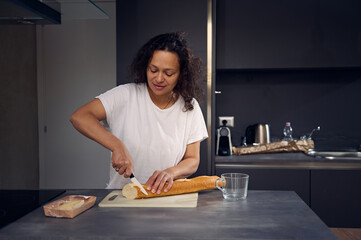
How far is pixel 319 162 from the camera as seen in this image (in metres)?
2.66

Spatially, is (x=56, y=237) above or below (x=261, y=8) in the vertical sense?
below

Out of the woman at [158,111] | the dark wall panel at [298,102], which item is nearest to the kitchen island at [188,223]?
the woman at [158,111]

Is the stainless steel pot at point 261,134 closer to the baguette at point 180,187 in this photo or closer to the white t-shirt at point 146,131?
the white t-shirt at point 146,131

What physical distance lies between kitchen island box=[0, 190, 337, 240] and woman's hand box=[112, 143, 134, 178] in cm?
19

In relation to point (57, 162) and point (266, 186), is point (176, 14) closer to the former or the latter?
point (266, 186)

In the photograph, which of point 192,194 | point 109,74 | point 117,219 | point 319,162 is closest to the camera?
point 117,219

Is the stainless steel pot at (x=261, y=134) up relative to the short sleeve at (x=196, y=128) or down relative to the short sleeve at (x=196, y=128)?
down

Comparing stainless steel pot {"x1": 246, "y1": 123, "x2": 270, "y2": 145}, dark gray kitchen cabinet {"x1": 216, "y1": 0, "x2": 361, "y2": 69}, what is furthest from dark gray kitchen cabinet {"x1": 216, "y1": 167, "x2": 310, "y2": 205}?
dark gray kitchen cabinet {"x1": 216, "y1": 0, "x2": 361, "y2": 69}

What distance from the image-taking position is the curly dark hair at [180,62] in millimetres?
1737

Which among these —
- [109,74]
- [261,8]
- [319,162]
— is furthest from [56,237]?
[109,74]

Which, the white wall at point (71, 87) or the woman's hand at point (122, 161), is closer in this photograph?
the woman's hand at point (122, 161)

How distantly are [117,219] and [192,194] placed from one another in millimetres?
372

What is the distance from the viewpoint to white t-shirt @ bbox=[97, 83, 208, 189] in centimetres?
183

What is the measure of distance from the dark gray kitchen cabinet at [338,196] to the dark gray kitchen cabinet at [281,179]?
57mm
